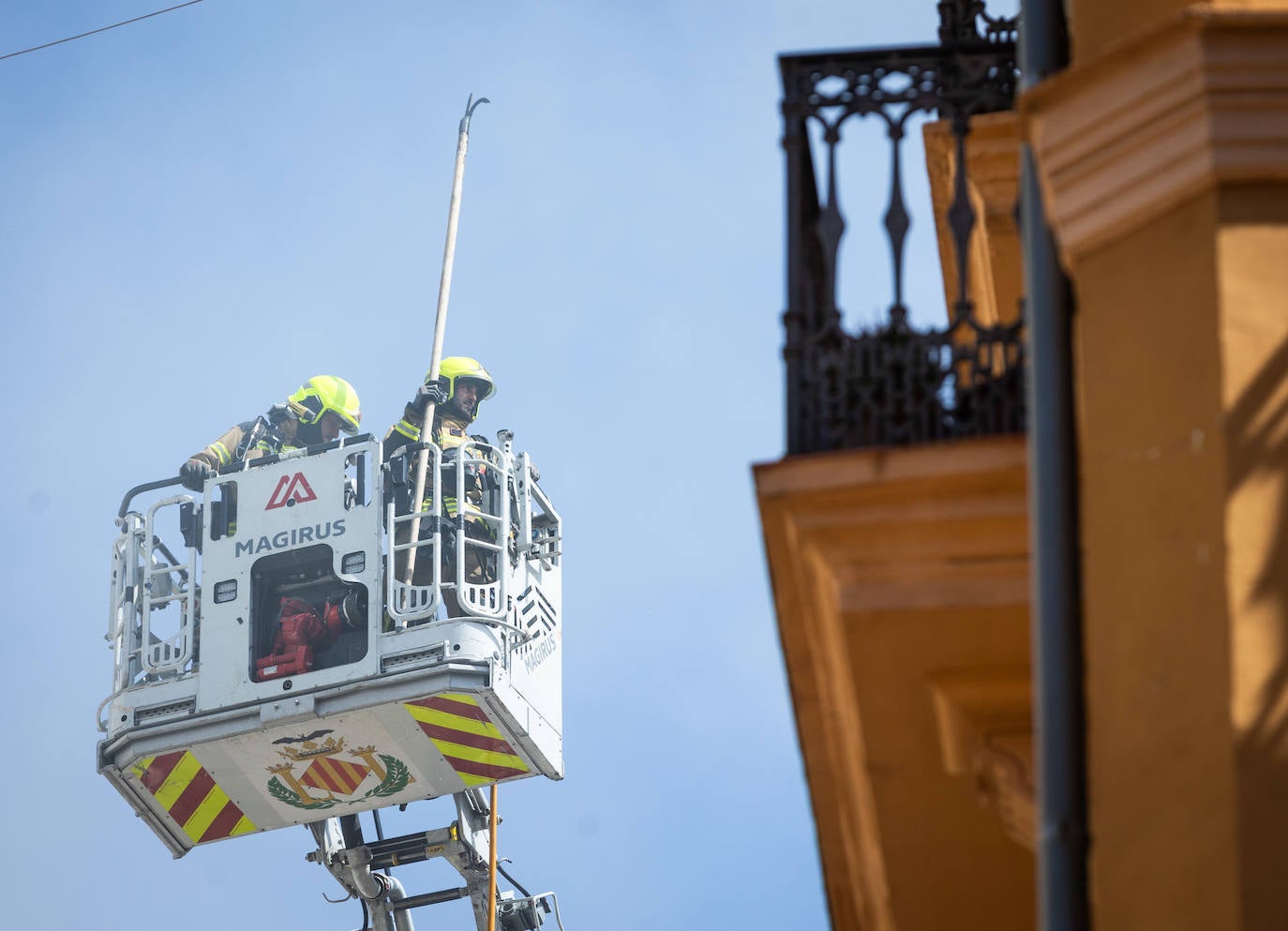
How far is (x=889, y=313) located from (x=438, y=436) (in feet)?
44.2

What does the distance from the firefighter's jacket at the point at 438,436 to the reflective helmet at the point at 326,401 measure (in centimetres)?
129

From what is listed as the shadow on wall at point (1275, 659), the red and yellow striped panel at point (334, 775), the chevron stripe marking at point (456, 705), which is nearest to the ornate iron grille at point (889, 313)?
the shadow on wall at point (1275, 659)

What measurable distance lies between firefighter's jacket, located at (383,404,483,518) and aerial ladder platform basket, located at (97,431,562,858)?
0.07 m

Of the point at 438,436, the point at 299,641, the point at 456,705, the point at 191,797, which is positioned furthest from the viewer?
the point at 438,436

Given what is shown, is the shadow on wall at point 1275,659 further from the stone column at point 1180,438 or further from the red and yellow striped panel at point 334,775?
the red and yellow striped panel at point 334,775

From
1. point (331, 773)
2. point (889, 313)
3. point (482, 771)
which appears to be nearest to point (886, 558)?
point (889, 313)

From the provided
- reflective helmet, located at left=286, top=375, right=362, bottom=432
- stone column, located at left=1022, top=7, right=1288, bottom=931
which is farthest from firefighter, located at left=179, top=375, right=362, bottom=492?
stone column, located at left=1022, top=7, right=1288, bottom=931

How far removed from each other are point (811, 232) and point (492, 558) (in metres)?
11.6

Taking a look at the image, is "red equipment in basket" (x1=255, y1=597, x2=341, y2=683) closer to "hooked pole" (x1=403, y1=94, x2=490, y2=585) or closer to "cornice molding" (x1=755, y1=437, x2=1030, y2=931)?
"hooked pole" (x1=403, y1=94, x2=490, y2=585)

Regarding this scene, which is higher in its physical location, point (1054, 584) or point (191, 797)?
point (1054, 584)

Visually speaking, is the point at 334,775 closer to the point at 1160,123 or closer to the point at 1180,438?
the point at 1160,123

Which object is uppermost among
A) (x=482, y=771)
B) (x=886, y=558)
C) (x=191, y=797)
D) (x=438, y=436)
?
(x=438, y=436)

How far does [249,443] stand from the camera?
21.2 meters

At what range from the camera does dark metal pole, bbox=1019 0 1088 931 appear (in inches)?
244
